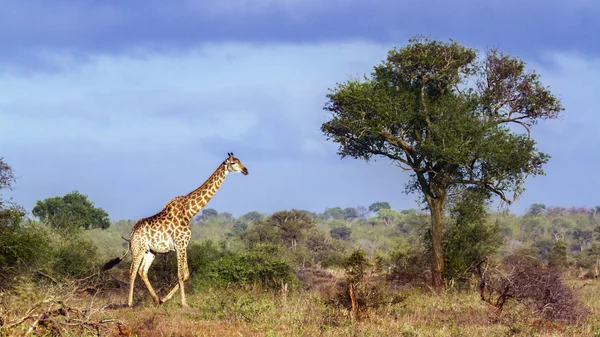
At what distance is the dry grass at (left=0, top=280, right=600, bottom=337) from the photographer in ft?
41.3

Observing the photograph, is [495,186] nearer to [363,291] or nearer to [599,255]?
[363,291]

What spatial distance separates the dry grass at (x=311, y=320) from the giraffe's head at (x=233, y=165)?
11.7 ft

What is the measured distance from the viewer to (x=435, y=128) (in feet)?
75.2

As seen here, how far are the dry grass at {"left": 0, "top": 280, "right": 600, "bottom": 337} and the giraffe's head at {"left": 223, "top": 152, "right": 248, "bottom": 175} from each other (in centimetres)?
356

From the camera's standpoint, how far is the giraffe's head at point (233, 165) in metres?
18.9

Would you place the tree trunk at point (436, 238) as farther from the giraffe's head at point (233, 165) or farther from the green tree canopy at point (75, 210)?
the green tree canopy at point (75, 210)

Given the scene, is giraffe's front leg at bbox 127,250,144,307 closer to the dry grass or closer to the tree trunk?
the dry grass

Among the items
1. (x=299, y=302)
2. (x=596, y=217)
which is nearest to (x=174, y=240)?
(x=299, y=302)

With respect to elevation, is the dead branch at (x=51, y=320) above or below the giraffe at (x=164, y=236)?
below

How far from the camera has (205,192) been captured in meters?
19.1

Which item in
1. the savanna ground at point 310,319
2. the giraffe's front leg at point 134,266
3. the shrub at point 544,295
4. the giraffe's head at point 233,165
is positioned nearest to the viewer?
the savanna ground at point 310,319

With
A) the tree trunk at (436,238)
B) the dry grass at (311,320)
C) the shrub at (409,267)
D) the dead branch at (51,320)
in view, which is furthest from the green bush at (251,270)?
the dead branch at (51,320)

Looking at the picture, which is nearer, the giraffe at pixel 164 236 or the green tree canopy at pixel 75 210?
the giraffe at pixel 164 236

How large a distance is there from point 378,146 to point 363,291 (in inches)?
439
